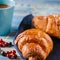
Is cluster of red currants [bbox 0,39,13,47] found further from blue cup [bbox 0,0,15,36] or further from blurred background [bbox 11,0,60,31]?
blurred background [bbox 11,0,60,31]

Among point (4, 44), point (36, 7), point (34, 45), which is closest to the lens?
point (34, 45)

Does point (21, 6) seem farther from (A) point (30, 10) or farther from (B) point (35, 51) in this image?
(B) point (35, 51)

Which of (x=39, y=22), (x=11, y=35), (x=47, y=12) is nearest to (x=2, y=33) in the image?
(x=11, y=35)

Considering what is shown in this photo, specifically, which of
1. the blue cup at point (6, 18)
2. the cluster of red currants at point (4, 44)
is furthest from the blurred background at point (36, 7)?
the cluster of red currants at point (4, 44)

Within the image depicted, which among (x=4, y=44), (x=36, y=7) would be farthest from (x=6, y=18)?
(x=36, y=7)

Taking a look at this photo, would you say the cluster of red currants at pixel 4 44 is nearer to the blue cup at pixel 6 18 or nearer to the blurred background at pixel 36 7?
the blue cup at pixel 6 18

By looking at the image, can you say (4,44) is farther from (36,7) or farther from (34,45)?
(36,7)

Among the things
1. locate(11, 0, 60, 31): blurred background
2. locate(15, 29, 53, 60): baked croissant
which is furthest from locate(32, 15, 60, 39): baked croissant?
locate(11, 0, 60, 31): blurred background
